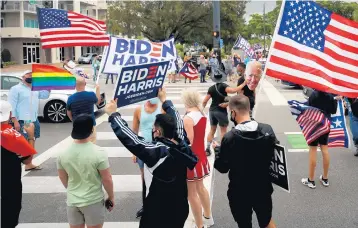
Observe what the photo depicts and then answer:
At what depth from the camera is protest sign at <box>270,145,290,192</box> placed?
4.09 meters

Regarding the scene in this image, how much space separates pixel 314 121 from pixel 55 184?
4093 mm

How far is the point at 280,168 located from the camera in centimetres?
415

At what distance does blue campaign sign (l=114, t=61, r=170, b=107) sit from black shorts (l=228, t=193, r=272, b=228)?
4.41 feet

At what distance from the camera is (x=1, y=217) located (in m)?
3.91

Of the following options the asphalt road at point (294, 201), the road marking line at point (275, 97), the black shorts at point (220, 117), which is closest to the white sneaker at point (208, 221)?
the asphalt road at point (294, 201)

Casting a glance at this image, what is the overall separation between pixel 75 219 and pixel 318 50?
3178mm

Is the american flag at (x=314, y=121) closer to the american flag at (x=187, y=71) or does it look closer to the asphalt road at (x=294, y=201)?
the asphalt road at (x=294, y=201)

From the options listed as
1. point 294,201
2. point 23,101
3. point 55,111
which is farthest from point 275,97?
point 23,101

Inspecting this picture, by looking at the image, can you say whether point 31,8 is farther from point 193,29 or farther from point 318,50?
point 318,50

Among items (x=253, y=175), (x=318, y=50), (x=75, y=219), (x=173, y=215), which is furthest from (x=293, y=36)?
(x=75, y=219)

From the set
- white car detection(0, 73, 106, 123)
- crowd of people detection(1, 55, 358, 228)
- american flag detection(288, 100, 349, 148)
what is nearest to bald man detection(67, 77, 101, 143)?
crowd of people detection(1, 55, 358, 228)

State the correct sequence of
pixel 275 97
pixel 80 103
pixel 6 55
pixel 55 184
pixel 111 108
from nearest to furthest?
pixel 111 108, pixel 80 103, pixel 55 184, pixel 275 97, pixel 6 55

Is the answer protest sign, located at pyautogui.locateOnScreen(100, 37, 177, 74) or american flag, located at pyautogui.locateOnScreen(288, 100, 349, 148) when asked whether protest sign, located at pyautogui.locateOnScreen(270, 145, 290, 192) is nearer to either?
american flag, located at pyautogui.locateOnScreen(288, 100, 349, 148)

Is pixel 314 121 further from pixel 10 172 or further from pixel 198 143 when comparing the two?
pixel 10 172
